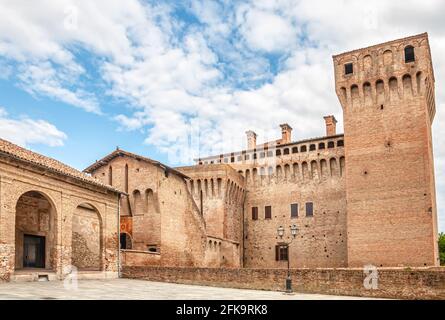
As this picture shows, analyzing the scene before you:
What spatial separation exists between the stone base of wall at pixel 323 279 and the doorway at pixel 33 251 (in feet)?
14.8

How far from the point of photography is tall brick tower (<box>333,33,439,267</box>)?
31.0m

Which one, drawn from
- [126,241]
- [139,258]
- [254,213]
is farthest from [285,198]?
[139,258]

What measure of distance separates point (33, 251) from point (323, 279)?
45.3 ft

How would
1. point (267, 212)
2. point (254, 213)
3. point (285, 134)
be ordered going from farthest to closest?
point (285, 134)
point (254, 213)
point (267, 212)

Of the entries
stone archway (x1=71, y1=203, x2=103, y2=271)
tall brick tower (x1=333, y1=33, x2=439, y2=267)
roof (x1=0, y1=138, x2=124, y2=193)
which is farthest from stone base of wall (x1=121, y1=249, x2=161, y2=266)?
tall brick tower (x1=333, y1=33, x2=439, y2=267)

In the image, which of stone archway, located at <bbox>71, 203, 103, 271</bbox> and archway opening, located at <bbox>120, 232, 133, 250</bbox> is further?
archway opening, located at <bbox>120, 232, 133, 250</bbox>

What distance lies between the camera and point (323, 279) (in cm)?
1878

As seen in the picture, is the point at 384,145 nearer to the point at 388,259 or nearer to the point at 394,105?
the point at 394,105

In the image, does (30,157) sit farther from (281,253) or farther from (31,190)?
(281,253)

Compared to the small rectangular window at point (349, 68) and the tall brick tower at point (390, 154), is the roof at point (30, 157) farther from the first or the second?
the small rectangular window at point (349, 68)

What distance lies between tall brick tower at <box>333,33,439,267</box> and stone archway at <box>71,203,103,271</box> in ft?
54.6

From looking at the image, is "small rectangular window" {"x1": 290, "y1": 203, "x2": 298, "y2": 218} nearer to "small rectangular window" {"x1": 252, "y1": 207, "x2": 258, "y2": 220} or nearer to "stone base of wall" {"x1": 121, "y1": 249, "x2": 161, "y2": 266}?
"small rectangular window" {"x1": 252, "y1": 207, "x2": 258, "y2": 220}

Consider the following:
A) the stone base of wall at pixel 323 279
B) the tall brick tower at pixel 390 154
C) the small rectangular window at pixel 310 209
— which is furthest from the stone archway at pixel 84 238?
the small rectangular window at pixel 310 209

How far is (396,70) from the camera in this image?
108 feet
